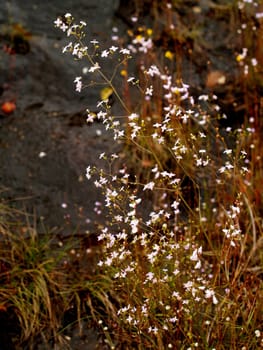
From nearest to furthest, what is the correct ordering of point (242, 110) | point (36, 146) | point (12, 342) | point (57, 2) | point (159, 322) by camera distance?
point (159, 322), point (12, 342), point (36, 146), point (242, 110), point (57, 2)

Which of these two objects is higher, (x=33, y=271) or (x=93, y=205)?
(x=93, y=205)

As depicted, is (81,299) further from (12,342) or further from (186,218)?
(186,218)

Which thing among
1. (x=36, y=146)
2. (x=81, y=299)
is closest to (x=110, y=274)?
(x=81, y=299)

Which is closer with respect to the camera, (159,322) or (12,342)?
(159,322)

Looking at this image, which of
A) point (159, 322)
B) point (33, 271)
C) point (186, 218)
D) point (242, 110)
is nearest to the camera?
point (159, 322)

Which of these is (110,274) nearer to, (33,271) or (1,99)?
(33,271)

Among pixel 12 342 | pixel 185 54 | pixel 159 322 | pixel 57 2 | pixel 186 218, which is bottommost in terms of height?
pixel 12 342

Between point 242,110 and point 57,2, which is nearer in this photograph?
point 242,110

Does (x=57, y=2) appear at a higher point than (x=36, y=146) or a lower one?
higher

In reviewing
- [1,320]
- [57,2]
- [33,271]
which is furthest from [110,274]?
[57,2]
